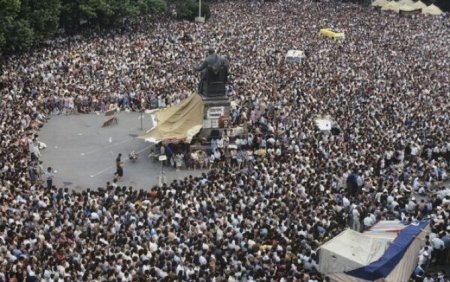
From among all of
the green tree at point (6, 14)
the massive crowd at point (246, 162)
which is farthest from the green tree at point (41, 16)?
the green tree at point (6, 14)

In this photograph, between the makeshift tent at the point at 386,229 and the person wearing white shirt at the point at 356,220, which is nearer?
the makeshift tent at the point at 386,229

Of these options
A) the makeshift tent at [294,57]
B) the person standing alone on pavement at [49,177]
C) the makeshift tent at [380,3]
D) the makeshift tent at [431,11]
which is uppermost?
the makeshift tent at [380,3]

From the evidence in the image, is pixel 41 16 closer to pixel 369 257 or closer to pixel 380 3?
pixel 369 257

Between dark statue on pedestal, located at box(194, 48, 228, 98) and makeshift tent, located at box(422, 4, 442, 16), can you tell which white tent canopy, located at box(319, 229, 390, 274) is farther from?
makeshift tent, located at box(422, 4, 442, 16)

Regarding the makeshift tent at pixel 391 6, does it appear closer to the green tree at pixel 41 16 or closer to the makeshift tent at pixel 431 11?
the makeshift tent at pixel 431 11

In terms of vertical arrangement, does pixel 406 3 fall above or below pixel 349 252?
above

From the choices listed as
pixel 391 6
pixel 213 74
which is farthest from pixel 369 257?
pixel 391 6
